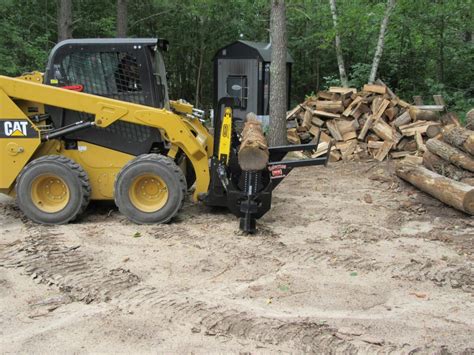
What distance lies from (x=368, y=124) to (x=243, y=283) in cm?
Answer: 717

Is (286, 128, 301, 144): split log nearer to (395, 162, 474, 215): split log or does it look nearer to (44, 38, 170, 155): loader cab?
(395, 162, 474, 215): split log

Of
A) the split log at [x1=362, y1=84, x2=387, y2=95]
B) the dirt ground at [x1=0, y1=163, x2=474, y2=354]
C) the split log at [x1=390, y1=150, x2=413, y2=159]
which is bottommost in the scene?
the dirt ground at [x1=0, y1=163, x2=474, y2=354]

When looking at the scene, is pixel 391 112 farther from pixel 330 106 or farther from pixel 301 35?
pixel 301 35

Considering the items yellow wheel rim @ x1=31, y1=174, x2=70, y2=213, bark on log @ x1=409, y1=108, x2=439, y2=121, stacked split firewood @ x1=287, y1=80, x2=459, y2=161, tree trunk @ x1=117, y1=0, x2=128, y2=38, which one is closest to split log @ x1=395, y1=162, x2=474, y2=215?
stacked split firewood @ x1=287, y1=80, x2=459, y2=161

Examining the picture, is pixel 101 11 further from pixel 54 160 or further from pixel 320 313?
pixel 320 313

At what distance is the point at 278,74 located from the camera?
10719 millimetres

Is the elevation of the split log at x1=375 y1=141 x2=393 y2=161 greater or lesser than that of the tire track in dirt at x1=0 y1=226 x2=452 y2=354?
greater

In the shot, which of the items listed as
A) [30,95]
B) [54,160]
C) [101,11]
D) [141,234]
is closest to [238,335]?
[141,234]

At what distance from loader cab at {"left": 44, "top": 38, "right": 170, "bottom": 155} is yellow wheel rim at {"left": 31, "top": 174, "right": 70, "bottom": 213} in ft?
1.98

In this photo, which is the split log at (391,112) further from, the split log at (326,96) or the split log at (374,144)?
the split log at (326,96)

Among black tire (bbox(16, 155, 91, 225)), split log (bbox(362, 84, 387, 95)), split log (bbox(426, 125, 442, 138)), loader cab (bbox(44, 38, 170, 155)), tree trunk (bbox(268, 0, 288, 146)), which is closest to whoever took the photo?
black tire (bbox(16, 155, 91, 225))

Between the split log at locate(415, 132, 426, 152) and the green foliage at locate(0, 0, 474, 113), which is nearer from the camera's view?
the split log at locate(415, 132, 426, 152)

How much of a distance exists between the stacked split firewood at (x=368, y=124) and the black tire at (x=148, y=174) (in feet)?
15.5

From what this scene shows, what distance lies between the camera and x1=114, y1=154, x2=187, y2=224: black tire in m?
6.30
